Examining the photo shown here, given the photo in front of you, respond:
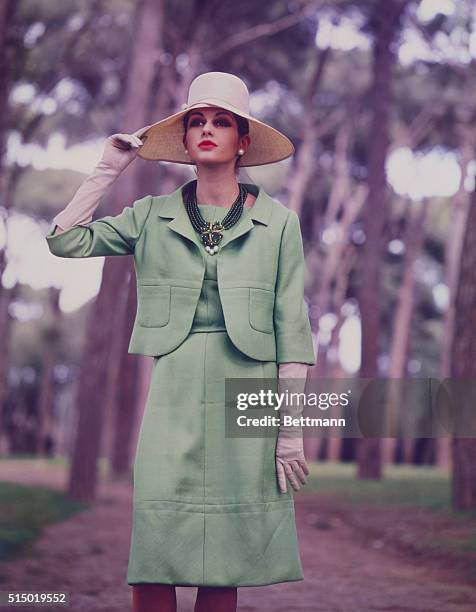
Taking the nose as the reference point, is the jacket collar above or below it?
below

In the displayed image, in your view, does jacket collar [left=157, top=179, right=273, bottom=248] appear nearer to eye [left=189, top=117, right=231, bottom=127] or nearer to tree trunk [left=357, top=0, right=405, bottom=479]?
eye [left=189, top=117, right=231, bottom=127]

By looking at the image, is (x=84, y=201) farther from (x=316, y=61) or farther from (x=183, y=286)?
(x=316, y=61)

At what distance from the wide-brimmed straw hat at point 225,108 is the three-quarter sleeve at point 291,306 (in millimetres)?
306

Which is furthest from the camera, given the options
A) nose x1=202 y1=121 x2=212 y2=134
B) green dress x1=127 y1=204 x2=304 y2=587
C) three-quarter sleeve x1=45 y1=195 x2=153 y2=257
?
nose x1=202 y1=121 x2=212 y2=134

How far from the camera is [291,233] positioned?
9.37 ft

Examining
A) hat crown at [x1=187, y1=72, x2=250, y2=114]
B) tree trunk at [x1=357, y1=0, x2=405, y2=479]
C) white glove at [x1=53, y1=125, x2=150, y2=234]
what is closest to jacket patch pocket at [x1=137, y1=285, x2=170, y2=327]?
white glove at [x1=53, y1=125, x2=150, y2=234]

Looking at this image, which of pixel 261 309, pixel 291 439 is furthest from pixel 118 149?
pixel 291 439

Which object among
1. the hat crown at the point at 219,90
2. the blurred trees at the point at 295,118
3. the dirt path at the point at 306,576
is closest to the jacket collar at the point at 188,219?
the hat crown at the point at 219,90

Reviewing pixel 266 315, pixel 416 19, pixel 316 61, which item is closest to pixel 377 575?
pixel 266 315

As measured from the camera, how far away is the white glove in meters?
2.73

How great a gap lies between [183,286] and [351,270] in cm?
1660

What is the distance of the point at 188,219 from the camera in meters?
2.83

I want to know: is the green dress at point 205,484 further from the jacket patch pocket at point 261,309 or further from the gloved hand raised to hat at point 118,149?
the gloved hand raised to hat at point 118,149

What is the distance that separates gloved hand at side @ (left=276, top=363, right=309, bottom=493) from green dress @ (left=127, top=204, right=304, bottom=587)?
29mm
